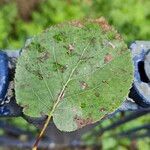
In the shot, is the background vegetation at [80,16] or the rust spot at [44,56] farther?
the background vegetation at [80,16]

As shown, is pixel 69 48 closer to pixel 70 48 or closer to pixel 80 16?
pixel 70 48

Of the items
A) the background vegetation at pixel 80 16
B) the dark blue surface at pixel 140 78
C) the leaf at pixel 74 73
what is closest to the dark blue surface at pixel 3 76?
the leaf at pixel 74 73

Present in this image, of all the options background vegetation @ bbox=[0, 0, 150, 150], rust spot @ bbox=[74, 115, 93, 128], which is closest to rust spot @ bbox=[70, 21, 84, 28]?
rust spot @ bbox=[74, 115, 93, 128]

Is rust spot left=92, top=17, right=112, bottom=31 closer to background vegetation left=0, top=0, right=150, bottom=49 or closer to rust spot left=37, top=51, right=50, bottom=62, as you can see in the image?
rust spot left=37, top=51, right=50, bottom=62

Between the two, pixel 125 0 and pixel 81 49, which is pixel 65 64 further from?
pixel 125 0

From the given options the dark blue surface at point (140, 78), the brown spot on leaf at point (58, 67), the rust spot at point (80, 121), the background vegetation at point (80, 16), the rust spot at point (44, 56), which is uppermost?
the rust spot at point (44, 56)

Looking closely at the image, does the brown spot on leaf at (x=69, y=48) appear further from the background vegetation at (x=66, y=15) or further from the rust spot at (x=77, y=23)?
the background vegetation at (x=66, y=15)
